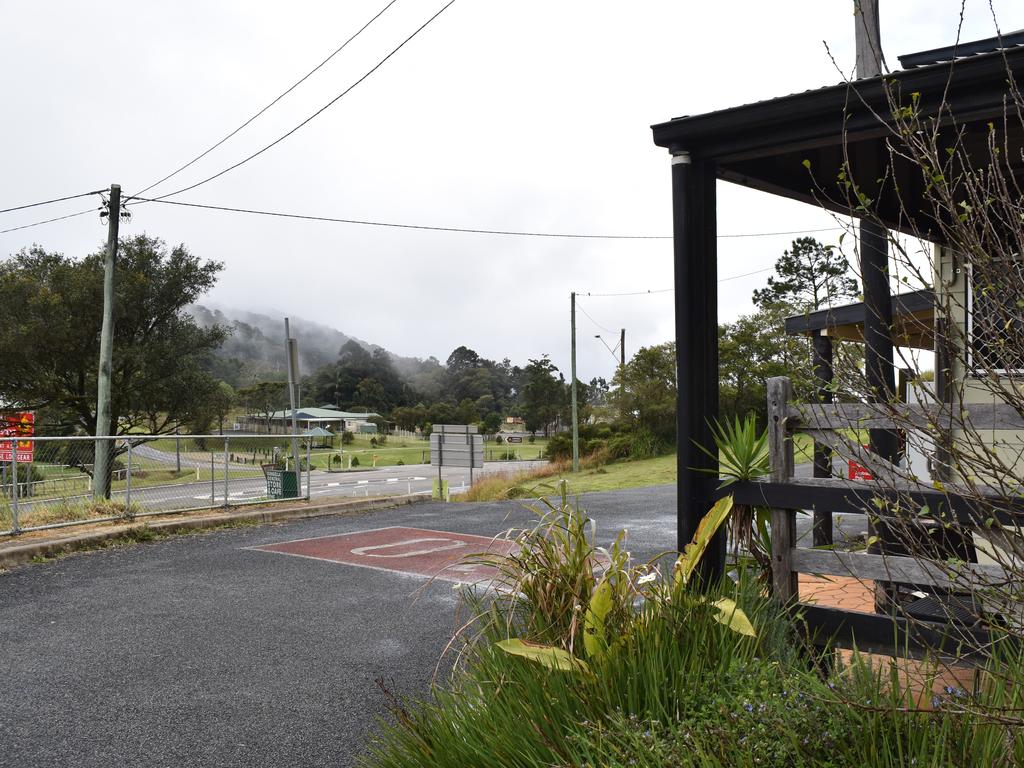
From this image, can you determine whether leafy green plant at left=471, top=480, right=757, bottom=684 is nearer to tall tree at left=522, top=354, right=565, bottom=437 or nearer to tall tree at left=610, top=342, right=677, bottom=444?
tall tree at left=610, top=342, right=677, bottom=444

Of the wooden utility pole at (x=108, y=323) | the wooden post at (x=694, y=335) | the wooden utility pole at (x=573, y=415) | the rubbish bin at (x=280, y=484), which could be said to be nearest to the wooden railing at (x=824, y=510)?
the wooden post at (x=694, y=335)

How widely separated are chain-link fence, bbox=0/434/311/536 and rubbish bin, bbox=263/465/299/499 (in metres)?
0.02

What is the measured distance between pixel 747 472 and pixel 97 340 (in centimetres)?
2526

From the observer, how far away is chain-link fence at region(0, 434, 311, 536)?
10.7 m

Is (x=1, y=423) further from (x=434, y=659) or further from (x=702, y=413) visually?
(x=702, y=413)

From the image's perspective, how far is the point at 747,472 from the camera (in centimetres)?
423

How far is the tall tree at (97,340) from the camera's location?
2388 centimetres

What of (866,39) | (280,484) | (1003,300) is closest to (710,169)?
(1003,300)

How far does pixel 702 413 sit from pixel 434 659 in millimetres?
2559

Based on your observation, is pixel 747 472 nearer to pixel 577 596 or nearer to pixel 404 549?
pixel 577 596

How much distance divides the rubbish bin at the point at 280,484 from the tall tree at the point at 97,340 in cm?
1154

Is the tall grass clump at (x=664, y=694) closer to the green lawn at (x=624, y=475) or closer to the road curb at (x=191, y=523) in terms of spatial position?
the road curb at (x=191, y=523)

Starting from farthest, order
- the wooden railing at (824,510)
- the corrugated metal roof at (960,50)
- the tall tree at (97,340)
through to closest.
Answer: the tall tree at (97,340)
the corrugated metal roof at (960,50)
the wooden railing at (824,510)

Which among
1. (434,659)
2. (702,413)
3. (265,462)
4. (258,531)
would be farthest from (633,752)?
(265,462)
